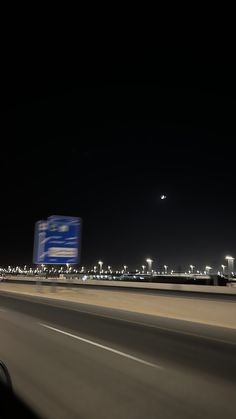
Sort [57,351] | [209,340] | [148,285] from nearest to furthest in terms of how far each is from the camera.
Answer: [57,351] < [209,340] < [148,285]

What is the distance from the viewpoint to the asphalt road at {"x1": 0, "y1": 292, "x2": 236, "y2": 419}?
7.01m

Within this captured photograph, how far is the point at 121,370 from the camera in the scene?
9883 millimetres

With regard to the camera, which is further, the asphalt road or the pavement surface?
the pavement surface

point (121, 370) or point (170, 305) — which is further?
point (170, 305)

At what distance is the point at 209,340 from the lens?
15.4 m

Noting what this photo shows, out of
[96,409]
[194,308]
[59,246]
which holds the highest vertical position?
[59,246]

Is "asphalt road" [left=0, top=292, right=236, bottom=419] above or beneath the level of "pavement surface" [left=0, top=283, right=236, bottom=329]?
beneath

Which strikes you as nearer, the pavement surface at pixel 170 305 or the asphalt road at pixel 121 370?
the asphalt road at pixel 121 370

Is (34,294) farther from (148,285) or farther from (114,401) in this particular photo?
(114,401)

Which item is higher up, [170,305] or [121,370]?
[170,305]

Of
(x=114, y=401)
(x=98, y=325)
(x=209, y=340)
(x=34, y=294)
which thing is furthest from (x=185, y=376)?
(x=34, y=294)

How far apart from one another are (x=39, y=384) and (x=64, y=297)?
27.6 m

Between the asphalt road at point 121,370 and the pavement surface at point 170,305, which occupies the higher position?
the pavement surface at point 170,305

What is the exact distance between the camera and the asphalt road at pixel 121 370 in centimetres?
701
